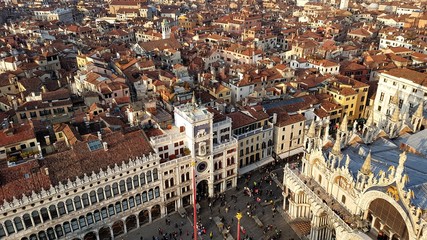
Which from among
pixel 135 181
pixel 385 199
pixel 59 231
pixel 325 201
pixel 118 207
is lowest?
pixel 59 231

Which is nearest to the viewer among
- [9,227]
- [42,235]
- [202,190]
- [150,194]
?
[9,227]

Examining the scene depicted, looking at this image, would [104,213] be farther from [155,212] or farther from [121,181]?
[155,212]

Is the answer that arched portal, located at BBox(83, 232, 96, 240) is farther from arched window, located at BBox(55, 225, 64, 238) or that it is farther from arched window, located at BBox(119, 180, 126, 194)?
arched window, located at BBox(119, 180, 126, 194)

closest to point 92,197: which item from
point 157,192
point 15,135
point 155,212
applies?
point 157,192

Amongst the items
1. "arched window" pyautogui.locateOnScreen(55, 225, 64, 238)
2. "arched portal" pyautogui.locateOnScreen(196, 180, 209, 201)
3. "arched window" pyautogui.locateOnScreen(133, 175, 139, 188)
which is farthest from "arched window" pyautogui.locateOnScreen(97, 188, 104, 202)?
"arched portal" pyautogui.locateOnScreen(196, 180, 209, 201)

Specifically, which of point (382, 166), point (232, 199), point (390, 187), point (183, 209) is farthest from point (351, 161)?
point (183, 209)

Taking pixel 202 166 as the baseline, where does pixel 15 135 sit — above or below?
above

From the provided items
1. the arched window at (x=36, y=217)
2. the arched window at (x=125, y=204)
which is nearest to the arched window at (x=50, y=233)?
the arched window at (x=36, y=217)
